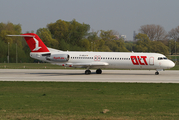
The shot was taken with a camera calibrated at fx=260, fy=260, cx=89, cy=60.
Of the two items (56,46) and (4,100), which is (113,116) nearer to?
(4,100)

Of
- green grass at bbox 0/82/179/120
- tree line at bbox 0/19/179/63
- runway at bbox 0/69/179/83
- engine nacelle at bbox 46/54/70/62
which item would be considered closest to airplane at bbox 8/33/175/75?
engine nacelle at bbox 46/54/70/62

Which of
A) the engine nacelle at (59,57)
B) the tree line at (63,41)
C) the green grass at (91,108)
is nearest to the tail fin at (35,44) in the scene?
the engine nacelle at (59,57)

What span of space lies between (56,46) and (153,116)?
3320 inches

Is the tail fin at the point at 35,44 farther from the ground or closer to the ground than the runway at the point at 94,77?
farther from the ground

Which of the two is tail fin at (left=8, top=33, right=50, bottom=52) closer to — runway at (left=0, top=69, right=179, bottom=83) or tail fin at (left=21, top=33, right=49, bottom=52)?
tail fin at (left=21, top=33, right=49, bottom=52)

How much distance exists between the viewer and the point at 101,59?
35.4 metres

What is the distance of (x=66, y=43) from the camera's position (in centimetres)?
9319

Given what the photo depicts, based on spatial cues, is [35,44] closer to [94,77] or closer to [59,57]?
[59,57]

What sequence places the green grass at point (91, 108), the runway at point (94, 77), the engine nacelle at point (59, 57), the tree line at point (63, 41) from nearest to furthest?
the green grass at point (91, 108) → the runway at point (94, 77) → the engine nacelle at point (59, 57) → the tree line at point (63, 41)

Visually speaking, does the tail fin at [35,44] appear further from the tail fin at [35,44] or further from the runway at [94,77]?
the runway at [94,77]

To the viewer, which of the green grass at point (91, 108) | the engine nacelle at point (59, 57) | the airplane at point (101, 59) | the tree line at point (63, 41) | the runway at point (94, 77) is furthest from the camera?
the tree line at point (63, 41)

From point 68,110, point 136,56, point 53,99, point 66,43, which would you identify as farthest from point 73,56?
point 66,43

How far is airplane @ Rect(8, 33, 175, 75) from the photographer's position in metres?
34.5

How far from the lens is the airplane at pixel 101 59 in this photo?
34.5 meters
